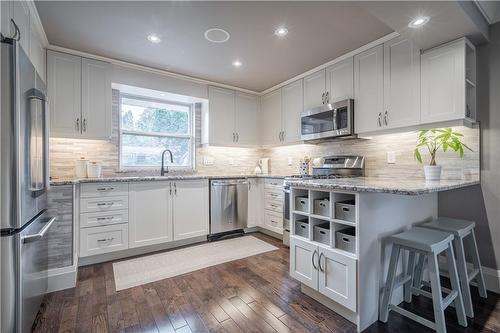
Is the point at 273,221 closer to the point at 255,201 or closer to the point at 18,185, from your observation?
the point at 255,201

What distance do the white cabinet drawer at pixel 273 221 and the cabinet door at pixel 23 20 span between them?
3.17 meters

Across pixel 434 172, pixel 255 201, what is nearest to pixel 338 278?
pixel 434 172

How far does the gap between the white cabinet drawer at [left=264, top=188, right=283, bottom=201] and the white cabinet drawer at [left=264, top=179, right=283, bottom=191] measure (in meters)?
0.06

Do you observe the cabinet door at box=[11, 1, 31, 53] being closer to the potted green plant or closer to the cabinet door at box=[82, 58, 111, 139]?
the cabinet door at box=[82, 58, 111, 139]

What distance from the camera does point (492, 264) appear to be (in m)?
2.12

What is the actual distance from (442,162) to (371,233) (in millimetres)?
1433

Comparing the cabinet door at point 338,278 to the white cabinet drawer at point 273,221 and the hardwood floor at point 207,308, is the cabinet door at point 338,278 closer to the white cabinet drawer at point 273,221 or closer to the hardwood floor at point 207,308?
the hardwood floor at point 207,308

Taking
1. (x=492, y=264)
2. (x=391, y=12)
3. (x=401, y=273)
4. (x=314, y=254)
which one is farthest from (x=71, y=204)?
(x=492, y=264)

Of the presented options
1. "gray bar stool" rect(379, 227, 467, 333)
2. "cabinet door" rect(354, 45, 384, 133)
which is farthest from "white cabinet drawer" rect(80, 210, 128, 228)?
"cabinet door" rect(354, 45, 384, 133)

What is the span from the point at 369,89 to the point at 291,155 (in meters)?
1.71

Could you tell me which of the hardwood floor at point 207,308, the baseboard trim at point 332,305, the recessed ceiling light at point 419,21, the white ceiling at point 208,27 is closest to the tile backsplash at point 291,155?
the white ceiling at point 208,27

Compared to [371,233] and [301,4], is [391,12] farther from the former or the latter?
[371,233]

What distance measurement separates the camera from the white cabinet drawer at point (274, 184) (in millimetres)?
3466

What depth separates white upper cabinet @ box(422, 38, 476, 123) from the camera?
202cm
